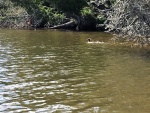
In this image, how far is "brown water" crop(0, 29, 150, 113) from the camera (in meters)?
10.7

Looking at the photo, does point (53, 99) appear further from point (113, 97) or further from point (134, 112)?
point (134, 112)

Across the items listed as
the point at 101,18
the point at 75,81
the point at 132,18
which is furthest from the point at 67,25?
the point at 75,81

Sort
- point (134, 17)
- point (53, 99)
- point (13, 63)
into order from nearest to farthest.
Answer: point (53, 99), point (13, 63), point (134, 17)

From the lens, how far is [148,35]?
2100 cm

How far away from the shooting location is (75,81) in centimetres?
1395

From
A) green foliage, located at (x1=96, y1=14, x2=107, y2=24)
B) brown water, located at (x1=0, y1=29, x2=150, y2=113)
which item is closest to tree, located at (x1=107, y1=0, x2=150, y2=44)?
brown water, located at (x1=0, y1=29, x2=150, y2=113)

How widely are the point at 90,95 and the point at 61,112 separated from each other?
82.2 inches

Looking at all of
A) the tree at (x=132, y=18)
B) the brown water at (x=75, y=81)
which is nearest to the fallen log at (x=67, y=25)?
the brown water at (x=75, y=81)

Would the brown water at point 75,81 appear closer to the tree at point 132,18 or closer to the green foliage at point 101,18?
the tree at point 132,18

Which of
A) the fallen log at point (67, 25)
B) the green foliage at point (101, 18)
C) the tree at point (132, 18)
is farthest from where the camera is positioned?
the fallen log at point (67, 25)

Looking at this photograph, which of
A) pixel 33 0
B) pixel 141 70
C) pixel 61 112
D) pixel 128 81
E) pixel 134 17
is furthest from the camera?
pixel 33 0

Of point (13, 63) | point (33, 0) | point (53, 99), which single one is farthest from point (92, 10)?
point (53, 99)

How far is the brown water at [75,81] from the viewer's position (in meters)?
10.7

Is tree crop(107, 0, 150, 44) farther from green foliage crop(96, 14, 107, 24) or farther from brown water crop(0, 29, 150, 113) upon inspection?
green foliage crop(96, 14, 107, 24)
